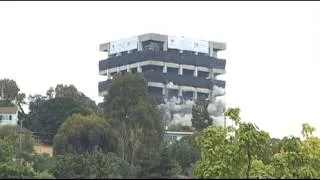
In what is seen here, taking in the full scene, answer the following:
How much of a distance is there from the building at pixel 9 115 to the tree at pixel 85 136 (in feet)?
63.1

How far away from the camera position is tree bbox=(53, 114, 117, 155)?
187 ft

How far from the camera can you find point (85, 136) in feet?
191

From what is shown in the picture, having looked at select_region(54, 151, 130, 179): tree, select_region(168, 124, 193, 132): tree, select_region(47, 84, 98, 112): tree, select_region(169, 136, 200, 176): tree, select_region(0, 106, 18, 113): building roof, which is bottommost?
select_region(54, 151, 130, 179): tree

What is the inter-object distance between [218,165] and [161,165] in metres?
10.1

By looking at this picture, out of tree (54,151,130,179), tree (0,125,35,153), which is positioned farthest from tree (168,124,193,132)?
tree (54,151,130,179)

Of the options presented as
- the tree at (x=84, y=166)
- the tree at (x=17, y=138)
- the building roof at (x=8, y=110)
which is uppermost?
the building roof at (x=8, y=110)

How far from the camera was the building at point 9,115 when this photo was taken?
76.6 metres

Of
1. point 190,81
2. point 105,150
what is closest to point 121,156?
point 105,150

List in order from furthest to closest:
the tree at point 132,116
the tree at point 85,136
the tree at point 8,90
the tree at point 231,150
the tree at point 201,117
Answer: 1. the tree at point 8,90
2. the tree at point 201,117
3. the tree at point 132,116
4. the tree at point 85,136
5. the tree at point 231,150

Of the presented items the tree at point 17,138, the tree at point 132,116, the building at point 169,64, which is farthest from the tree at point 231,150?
the building at point 169,64

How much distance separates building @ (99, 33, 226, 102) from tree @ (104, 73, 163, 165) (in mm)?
46221

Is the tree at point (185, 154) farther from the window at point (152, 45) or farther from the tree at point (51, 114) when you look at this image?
the window at point (152, 45)

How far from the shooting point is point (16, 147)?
57.9m

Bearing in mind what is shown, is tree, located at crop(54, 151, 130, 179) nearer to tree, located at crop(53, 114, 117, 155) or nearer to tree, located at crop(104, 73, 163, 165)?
tree, located at crop(53, 114, 117, 155)
